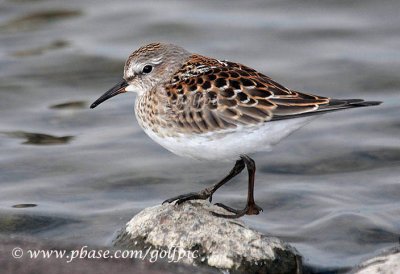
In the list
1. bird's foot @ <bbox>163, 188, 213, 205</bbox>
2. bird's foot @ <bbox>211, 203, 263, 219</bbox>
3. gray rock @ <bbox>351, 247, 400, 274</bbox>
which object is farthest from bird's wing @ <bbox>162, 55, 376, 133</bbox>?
gray rock @ <bbox>351, 247, 400, 274</bbox>

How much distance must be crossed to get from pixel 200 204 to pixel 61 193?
5.99 feet

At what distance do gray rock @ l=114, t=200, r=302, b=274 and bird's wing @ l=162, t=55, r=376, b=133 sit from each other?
2.11ft

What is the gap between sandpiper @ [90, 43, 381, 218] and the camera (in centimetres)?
692

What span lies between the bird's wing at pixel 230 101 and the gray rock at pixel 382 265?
1.10 meters

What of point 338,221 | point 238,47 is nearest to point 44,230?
point 338,221

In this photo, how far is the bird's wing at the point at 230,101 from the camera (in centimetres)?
691

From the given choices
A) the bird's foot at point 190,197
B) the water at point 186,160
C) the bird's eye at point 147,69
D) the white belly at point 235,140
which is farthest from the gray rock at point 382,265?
the bird's eye at point 147,69

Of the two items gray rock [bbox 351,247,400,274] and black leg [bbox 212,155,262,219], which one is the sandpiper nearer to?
black leg [bbox 212,155,262,219]

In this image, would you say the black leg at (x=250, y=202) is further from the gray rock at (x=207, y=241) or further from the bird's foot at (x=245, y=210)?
the gray rock at (x=207, y=241)

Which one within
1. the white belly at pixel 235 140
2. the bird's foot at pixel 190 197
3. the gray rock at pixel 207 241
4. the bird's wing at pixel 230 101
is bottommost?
the gray rock at pixel 207 241

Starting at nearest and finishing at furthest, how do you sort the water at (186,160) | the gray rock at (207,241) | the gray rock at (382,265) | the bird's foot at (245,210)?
the gray rock at (382,265)
the gray rock at (207,241)
the bird's foot at (245,210)
the water at (186,160)

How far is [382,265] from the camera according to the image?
624cm

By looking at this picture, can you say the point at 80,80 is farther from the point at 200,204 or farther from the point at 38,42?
the point at 200,204

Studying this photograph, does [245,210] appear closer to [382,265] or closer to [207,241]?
[207,241]
